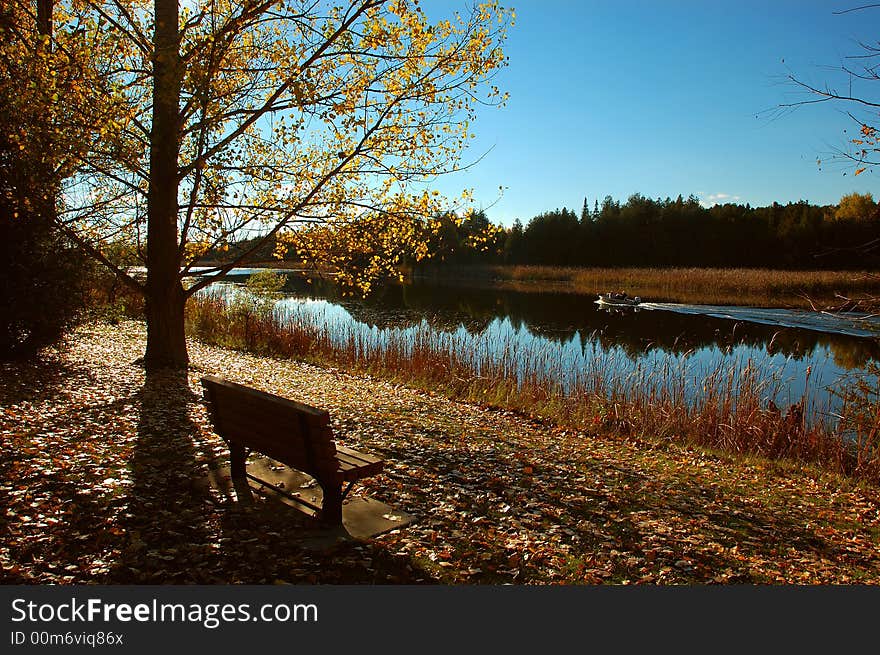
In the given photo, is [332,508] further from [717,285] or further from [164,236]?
[717,285]

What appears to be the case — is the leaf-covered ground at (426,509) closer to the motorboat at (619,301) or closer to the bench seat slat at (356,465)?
the bench seat slat at (356,465)

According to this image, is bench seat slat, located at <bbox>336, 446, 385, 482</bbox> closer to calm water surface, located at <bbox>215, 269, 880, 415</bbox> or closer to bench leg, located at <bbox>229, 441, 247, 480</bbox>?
bench leg, located at <bbox>229, 441, 247, 480</bbox>

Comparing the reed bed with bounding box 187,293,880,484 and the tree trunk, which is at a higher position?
the tree trunk

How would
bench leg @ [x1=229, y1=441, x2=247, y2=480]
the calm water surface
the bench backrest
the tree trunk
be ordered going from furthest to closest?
1. the calm water surface
2. the tree trunk
3. bench leg @ [x1=229, y1=441, x2=247, y2=480]
4. the bench backrest

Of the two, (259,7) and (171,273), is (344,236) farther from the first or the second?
(259,7)

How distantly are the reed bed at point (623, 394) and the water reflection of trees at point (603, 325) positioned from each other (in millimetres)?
1857

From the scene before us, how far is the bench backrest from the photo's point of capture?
3.85m

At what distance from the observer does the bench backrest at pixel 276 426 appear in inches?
152

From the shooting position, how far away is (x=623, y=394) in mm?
9914

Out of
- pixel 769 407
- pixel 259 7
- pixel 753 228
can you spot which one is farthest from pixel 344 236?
pixel 753 228

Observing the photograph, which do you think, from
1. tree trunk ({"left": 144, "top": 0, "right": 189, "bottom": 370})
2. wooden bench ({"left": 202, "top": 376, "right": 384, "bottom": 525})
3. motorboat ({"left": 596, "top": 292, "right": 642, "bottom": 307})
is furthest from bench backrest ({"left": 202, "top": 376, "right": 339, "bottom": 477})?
motorboat ({"left": 596, "top": 292, "right": 642, "bottom": 307})

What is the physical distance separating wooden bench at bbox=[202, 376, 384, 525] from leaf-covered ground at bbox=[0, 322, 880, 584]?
43cm

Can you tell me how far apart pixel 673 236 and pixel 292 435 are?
2949 inches

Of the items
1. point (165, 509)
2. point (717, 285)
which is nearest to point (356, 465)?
point (165, 509)
